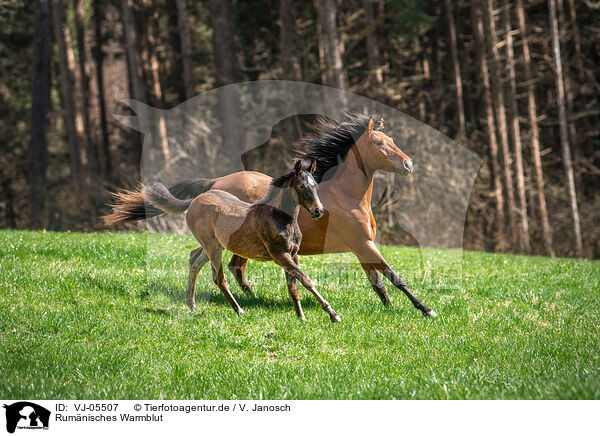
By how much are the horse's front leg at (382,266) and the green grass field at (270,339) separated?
0.17 metres

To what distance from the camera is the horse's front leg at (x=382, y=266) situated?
294 inches

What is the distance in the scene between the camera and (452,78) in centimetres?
2919

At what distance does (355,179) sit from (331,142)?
0.66 m

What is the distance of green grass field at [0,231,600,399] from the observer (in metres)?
5.39

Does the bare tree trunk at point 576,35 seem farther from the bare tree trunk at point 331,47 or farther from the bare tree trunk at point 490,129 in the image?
the bare tree trunk at point 331,47

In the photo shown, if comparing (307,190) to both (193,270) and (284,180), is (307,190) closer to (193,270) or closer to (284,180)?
(284,180)

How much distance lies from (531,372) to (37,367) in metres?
4.93

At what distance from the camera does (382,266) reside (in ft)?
24.6

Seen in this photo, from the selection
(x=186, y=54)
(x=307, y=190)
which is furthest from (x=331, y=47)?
(x=307, y=190)

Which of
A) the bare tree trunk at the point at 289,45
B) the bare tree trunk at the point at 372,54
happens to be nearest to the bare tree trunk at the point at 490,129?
the bare tree trunk at the point at 372,54

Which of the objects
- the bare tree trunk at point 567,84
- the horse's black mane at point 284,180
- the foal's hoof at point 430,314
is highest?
the bare tree trunk at point 567,84

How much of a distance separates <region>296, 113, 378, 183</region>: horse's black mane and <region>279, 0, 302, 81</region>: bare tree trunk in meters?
11.5

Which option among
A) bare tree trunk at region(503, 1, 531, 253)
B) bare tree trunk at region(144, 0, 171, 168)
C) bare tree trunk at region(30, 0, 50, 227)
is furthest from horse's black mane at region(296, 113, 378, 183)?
bare tree trunk at region(30, 0, 50, 227)

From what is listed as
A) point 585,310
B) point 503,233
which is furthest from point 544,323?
point 503,233
